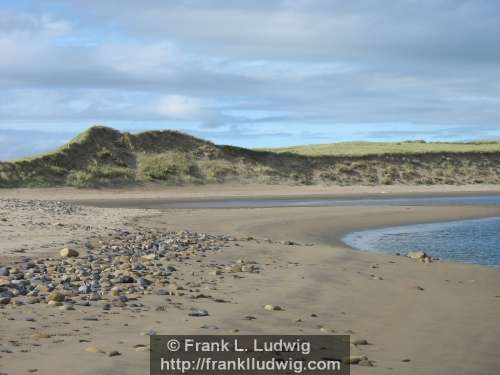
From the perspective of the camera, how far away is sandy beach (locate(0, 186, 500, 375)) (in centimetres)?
724

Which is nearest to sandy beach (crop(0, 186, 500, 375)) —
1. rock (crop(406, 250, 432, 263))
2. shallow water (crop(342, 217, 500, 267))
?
rock (crop(406, 250, 432, 263))

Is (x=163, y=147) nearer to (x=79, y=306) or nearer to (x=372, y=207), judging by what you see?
(x=372, y=207)

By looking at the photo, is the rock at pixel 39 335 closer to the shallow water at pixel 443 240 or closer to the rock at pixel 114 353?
the rock at pixel 114 353

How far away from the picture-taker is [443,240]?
22.3 meters

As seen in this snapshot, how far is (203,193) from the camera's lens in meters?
48.2

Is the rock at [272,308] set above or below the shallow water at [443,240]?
above

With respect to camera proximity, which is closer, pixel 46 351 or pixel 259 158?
pixel 46 351

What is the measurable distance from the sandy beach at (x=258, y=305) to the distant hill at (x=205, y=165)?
26878mm

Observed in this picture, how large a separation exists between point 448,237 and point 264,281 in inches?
509

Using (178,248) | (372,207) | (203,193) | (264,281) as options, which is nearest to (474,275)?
(264,281)

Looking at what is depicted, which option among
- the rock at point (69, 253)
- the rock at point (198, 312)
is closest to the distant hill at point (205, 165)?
the rock at point (69, 253)

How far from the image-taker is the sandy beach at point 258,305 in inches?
285

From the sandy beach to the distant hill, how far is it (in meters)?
26.9

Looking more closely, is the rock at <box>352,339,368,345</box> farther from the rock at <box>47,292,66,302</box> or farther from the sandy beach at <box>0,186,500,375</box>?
the rock at <box>47,292,66,302</box>
